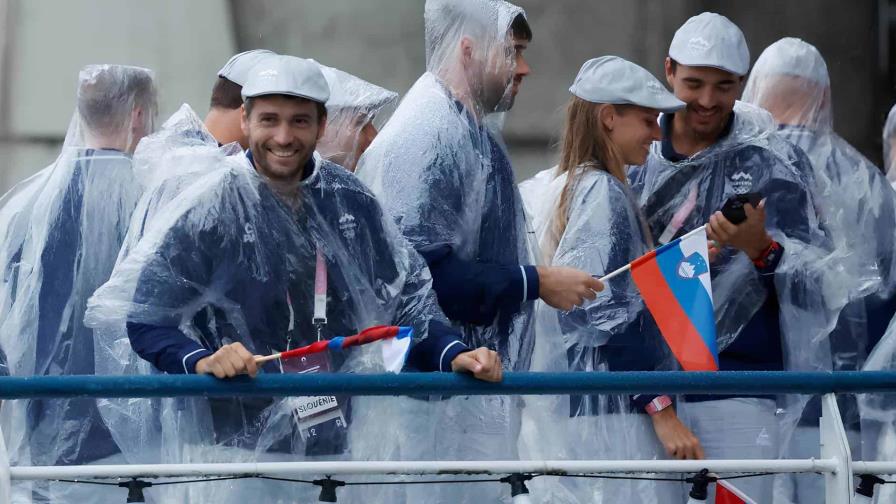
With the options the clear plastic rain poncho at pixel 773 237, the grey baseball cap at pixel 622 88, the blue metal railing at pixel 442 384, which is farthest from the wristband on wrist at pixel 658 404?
the grey baseball cap at pixel 622 88

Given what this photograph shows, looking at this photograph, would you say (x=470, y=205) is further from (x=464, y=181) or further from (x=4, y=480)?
(x=4, y=480)

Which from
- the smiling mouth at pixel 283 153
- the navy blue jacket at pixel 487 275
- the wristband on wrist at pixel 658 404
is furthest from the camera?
the wristband on wrist at pixel 658 404

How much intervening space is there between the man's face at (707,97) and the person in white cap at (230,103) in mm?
1120

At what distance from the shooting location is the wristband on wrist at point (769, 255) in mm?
3969

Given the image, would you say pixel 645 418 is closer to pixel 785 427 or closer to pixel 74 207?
pixel 785 427

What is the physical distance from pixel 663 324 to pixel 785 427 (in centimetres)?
53

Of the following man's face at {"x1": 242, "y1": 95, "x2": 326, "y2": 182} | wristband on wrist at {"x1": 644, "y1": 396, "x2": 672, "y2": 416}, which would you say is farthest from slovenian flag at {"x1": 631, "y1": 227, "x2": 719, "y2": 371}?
man's face at {"x1": 242, "y1": 95, "x2": 326, "y2": 182}

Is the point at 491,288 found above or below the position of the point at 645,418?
above

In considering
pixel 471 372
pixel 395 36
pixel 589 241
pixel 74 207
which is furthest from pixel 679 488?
pixel 395 36

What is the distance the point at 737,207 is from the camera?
12.6 ft

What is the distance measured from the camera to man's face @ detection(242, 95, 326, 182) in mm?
3379

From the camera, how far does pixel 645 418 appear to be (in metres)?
3.82

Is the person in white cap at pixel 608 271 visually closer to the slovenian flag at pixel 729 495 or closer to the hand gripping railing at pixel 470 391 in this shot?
the slovenian flag at pixel 729 495

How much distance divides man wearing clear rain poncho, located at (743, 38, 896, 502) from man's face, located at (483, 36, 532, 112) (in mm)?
877
